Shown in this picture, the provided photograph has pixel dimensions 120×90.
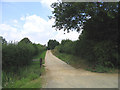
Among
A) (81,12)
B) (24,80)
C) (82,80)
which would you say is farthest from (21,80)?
(81,12)

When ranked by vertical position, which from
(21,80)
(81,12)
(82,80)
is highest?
(81,12)

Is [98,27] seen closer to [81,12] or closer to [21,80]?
[81,12]

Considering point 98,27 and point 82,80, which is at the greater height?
point 98,27

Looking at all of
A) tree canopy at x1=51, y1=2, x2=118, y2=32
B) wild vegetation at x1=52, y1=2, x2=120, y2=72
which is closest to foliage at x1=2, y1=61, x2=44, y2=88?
wild vegetation at x1=52, y1=2, x2=120, y2=72

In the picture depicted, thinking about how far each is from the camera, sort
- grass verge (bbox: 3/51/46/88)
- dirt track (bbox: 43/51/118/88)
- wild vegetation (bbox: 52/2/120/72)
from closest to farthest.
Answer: dirt track (bbox: 43/51/118/88)
grass verge (bbox: 3/51/46/88)
wild vegetation (bbox: 52/2/120/72)

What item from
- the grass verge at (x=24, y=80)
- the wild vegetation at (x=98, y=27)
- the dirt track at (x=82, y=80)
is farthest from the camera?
the wild vegetation at (x=98, y=27)

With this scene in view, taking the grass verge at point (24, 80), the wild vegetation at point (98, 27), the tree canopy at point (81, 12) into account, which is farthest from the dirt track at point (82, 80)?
the tree canopy at point (81, 12)

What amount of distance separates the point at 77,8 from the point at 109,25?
3.01 m

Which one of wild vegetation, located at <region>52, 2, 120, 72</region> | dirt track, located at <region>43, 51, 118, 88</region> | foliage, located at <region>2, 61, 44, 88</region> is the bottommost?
foliage, located at <region>2, 61, 44, 88</region>

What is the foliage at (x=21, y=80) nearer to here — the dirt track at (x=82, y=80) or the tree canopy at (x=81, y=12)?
the dirt track at (x=82, y=80)

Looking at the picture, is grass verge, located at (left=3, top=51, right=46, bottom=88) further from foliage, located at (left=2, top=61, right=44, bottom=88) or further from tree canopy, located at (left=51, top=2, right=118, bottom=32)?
tree canopy, located at (left=51, top=2, right=118, bottom=32)

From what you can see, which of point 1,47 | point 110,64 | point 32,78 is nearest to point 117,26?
point 110,64

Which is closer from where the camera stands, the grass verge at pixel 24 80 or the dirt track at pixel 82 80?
the dirt track at pixel 82 80

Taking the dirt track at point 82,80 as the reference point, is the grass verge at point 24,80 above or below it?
below
